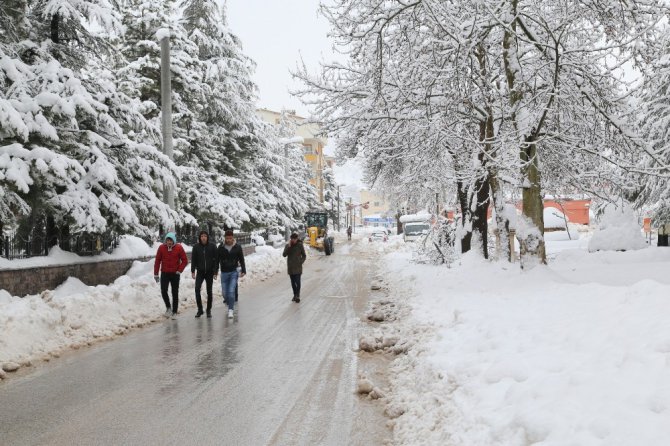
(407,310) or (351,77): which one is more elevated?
(351,77)

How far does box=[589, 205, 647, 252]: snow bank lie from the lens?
884 inches

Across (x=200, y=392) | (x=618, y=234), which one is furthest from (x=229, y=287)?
(x=618, y=234)

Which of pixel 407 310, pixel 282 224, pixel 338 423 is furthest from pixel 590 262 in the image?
pixel 282 224

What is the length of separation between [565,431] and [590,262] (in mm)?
15001

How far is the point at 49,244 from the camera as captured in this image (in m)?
11.9

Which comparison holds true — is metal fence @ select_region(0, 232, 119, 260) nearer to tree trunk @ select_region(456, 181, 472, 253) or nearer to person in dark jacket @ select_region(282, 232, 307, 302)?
person in dark jacket @ select_region(282, 232, 307, 302)

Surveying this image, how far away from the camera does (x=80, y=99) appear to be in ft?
35.7

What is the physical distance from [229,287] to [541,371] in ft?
26.2

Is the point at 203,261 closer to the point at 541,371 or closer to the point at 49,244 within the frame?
the point at 49,244

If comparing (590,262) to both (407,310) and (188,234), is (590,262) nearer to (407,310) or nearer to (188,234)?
(407,310)

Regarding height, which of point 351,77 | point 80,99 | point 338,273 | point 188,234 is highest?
point 351,77

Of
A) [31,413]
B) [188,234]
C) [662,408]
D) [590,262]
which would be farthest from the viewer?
[188,234]

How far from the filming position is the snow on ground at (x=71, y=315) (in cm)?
736

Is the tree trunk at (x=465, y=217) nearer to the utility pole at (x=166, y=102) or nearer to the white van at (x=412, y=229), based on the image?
the utility pole at (x=166, y=102)
